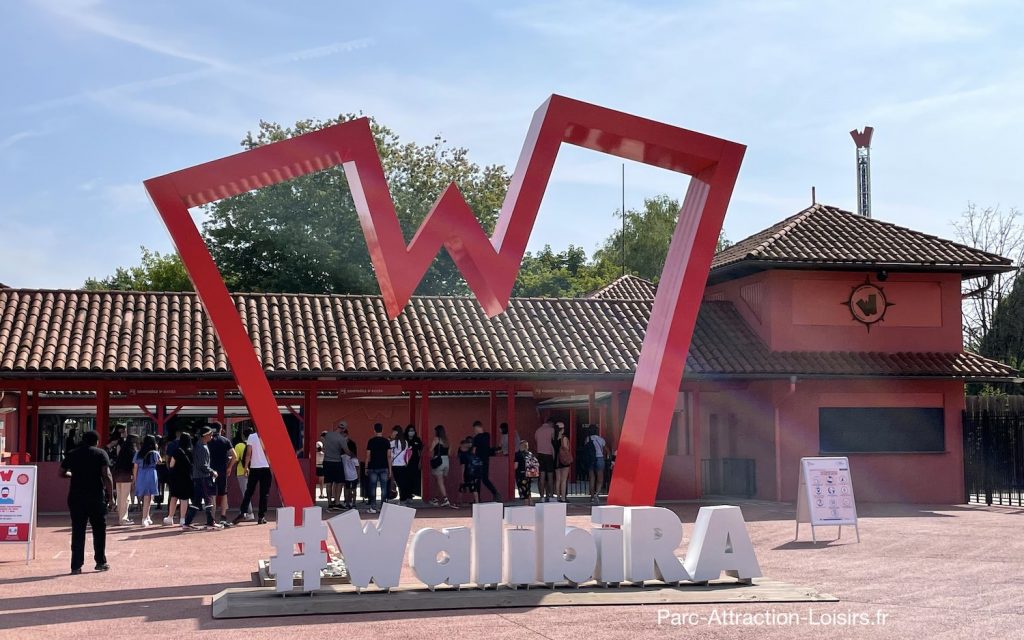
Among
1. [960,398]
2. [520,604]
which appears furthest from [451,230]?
[960,398]

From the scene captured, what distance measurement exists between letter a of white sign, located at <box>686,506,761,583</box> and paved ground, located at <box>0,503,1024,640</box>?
0.83 meters

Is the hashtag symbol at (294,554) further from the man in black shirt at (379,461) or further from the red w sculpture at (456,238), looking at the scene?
the man in black shirt at (379,461)

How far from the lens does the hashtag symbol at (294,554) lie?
9.47 meters

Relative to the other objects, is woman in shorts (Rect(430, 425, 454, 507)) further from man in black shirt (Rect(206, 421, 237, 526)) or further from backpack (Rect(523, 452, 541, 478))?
man in black shirt (Rect(206, 421, 237, 526))

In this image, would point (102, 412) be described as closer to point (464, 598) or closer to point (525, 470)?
point (525, 470)

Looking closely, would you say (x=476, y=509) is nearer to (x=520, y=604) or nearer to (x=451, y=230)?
(x=520, y=604)

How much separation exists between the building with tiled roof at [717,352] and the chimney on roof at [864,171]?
1331 centimetres

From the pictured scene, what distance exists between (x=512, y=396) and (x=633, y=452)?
10.4m

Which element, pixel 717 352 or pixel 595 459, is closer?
pixel 595 459

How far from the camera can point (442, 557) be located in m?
9.77

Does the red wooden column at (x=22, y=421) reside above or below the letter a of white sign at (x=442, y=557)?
above

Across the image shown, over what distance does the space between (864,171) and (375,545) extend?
32.3 m

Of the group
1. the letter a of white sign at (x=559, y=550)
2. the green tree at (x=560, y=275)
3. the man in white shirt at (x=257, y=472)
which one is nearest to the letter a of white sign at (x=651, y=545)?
the letter a of white sign at (x=559, y=550)

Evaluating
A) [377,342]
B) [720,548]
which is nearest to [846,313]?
[377,342]
